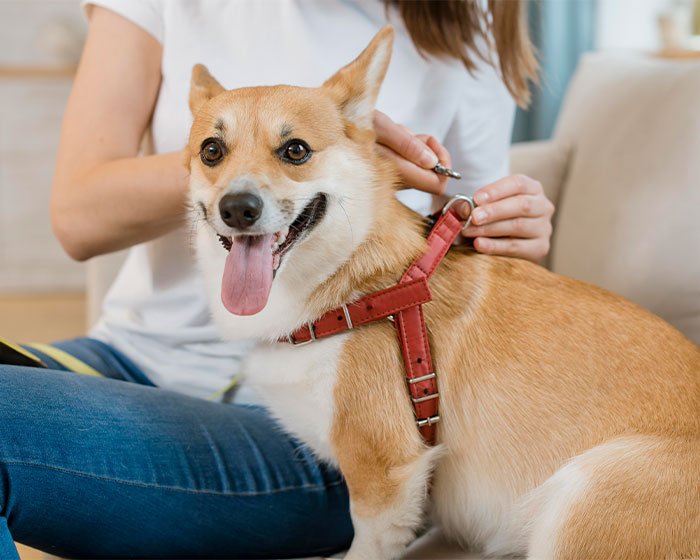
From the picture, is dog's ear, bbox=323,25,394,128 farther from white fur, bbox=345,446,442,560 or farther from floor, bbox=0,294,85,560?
floor, bbox=0,294,85,560

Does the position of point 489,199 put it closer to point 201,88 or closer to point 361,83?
point 361,83

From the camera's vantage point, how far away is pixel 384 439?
41.9 inches

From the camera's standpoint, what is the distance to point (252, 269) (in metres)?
1.02

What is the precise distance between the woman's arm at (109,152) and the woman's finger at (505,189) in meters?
0.49

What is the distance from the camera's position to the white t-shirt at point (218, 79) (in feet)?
4.66

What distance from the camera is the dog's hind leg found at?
3.20 feet

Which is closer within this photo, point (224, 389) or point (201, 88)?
point (201, 88)

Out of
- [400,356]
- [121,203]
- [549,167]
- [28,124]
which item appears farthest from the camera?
[28,124]

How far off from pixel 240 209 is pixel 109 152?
51 centimetres

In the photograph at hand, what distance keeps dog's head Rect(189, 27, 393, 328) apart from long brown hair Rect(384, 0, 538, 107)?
1.04ft

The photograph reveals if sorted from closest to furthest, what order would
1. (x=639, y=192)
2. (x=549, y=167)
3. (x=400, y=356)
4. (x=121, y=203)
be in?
1. (x=400, y=356)
2. (x=121, y=203)
3. (x=639, y=192)
4. (x=549, y=167)

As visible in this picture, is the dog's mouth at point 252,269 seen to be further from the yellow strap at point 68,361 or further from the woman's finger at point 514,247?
the yellow strap at point 68,361

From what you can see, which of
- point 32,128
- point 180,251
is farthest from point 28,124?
point 180,251

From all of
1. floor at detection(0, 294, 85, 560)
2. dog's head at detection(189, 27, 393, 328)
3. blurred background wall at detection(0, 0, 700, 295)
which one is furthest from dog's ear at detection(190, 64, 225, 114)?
blurred background wall at detection(0, 0, 700, 295)
